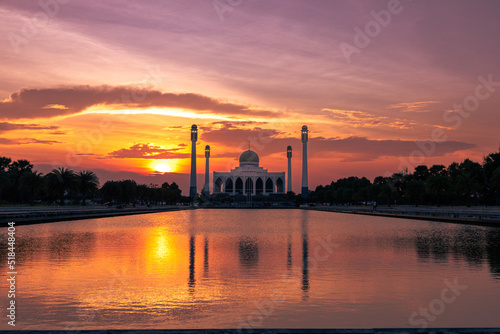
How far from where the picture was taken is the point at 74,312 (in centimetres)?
1055

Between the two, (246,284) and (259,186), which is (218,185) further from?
(246,284)

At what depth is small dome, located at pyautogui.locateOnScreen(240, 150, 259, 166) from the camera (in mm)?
175875

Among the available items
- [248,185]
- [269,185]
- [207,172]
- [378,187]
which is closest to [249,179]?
[248,185]

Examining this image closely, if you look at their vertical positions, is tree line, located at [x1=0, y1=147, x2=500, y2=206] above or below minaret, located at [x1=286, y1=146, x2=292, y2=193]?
below

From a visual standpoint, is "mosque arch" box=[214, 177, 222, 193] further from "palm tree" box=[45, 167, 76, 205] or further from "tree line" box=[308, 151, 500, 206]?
"palm tree" box=[45, 167, 76, 205]

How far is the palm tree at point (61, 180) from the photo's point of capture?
7450 cm

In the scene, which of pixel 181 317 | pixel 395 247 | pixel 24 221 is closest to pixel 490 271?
pixel 395 247

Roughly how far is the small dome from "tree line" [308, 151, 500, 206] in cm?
3631

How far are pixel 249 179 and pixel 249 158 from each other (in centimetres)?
770

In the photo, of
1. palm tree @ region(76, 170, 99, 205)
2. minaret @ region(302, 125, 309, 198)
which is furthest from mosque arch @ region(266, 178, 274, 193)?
palm tree @ region(76, 170, 99, 205)

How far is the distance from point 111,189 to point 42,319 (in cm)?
8858

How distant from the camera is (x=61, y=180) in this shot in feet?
244

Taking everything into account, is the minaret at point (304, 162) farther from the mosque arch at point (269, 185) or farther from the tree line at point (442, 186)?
the mosque arch at point (269, 185)

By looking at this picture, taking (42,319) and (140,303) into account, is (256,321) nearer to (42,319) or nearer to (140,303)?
(140,303)
